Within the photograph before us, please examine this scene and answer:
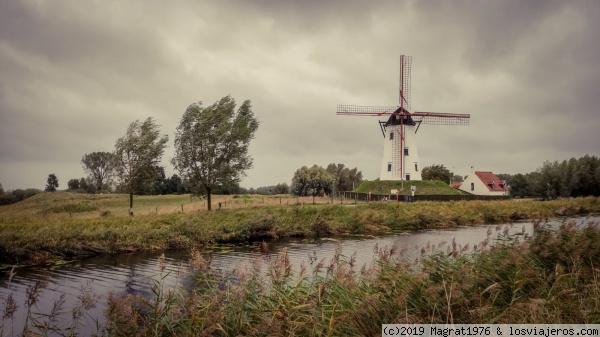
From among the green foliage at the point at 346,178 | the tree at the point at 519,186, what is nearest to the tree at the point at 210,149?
the green foliage at the point at 346,178

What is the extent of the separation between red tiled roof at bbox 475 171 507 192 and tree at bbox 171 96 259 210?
59.3m

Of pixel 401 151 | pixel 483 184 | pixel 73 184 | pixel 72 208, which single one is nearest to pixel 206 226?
pixel 72 208

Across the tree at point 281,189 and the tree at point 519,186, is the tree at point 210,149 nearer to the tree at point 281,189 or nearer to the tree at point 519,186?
the tree at point 281,189

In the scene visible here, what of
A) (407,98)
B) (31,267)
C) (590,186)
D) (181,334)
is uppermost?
(407,98)

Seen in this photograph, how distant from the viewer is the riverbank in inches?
873

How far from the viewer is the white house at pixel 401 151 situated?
64438mm

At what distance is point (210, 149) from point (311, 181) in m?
37.9

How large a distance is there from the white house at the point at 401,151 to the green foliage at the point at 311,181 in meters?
12.9

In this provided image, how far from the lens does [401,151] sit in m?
64.2

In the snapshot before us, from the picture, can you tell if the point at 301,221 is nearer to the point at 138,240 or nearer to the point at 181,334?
the point at 138,240

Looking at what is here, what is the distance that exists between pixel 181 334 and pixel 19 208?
46544mm

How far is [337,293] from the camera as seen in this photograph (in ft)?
23.8

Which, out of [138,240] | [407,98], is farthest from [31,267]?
[407,98]

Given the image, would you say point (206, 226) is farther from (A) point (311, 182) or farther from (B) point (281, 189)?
(B) point (281, 189)
